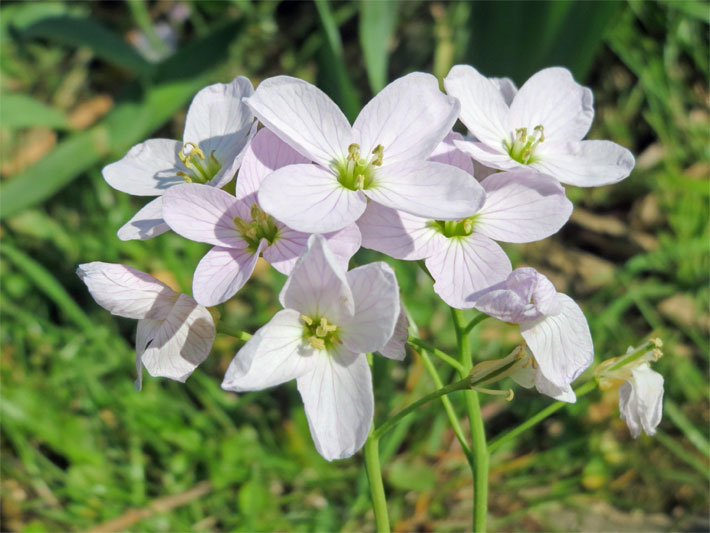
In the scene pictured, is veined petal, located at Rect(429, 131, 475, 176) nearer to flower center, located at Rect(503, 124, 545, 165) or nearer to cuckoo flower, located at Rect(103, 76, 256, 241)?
flower center, located at Rect(503, 124, 545, 165)

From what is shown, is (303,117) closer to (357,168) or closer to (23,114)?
(357,168)

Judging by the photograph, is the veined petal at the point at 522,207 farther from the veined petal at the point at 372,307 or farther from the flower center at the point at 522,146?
the veined petal at the point at 372,307

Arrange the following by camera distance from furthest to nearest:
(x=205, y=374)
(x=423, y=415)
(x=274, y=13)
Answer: (x=274, y=13) < (x=205, y=374) < (x=423, y=415)

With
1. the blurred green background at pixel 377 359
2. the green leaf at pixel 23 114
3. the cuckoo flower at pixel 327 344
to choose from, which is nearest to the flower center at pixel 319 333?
the cuckoo flower at pixel 327 344

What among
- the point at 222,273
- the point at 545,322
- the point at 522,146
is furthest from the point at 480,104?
the point at 222,273

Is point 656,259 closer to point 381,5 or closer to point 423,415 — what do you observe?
point 423,415

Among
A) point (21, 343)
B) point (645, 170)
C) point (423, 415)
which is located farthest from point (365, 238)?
point (645, 170)
